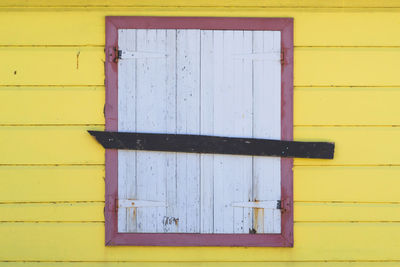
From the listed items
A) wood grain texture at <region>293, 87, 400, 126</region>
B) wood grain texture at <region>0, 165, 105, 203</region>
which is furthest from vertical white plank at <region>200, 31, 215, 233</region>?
wood grain texture at <region>0, 165, 105, 203</region>

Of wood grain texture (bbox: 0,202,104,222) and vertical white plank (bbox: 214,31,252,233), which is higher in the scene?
vertical white plank (bbox: 214,31,252,233)

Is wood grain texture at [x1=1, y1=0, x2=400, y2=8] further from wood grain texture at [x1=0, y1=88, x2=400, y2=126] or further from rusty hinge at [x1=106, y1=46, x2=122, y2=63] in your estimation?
wood grain texture at [x1=0, y1=88, x2=400, y2=126]

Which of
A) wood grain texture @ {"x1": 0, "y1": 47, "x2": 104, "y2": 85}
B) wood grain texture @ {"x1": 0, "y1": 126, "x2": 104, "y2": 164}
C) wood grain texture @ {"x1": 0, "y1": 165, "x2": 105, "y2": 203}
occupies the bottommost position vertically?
wood grain texture @ {"x1": 0, "y1": 165, "x2": 105, "y2": 203}

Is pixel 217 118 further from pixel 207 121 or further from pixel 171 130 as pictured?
pixel 171 130

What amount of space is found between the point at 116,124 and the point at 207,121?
0.55 meters

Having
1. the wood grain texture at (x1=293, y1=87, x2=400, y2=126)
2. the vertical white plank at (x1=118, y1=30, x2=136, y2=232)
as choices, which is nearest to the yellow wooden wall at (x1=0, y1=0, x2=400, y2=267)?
the wood grain texture at (x1=293, y1=87, x2=400, y2=126)

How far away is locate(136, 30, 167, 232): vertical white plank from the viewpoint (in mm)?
3143

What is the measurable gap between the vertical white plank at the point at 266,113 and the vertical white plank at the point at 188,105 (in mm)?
348

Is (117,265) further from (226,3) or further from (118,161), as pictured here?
(226,3)

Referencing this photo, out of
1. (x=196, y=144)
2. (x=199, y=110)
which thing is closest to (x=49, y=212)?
(x=196, y=144)

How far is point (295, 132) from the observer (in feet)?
10.4

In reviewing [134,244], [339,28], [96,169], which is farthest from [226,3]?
[134,244]

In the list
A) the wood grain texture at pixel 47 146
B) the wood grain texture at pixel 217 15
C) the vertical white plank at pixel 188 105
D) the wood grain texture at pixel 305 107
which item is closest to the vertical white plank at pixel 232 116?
the vertical white plank at pixel 188 105

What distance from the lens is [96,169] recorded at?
3176 mm
